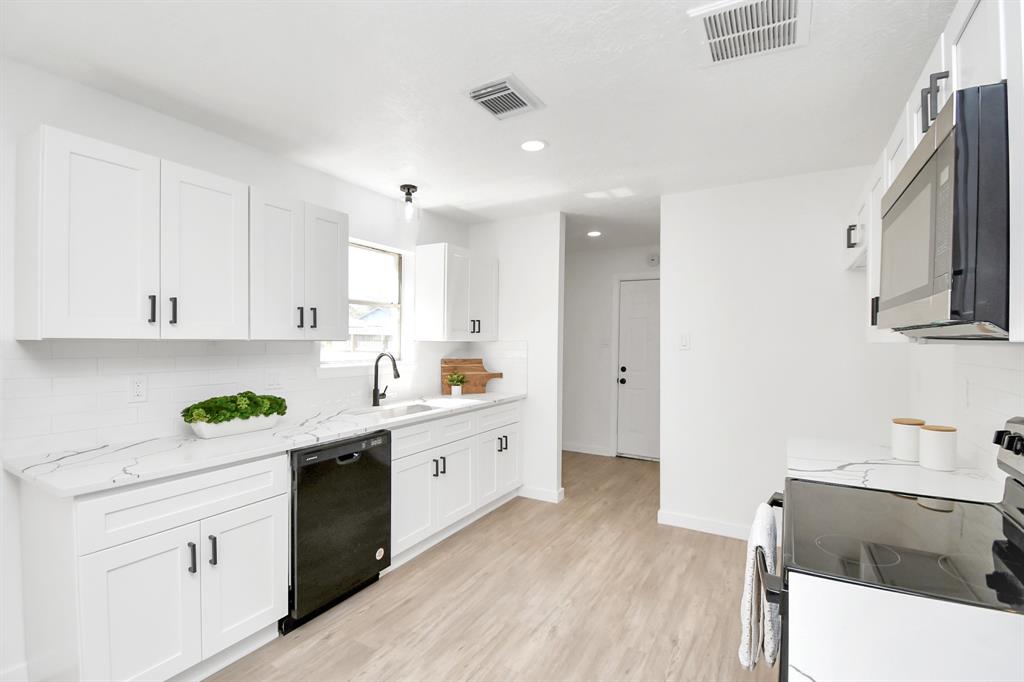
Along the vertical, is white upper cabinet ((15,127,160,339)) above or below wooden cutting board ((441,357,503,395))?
above

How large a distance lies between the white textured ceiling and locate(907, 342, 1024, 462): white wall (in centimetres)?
113

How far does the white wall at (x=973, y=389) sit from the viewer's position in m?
1.66

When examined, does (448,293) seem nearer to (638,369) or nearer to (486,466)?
(486,466)

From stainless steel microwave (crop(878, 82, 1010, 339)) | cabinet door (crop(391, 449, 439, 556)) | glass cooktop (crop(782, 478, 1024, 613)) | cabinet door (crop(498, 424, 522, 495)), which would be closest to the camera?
stainless steel microwave (crop(878, 82, 1010, 339))

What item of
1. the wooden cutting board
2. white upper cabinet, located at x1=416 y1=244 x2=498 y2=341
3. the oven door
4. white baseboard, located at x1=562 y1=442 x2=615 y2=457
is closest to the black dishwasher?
white upper cabinet, located at x1=416 y1=244 x2=498 y2=341

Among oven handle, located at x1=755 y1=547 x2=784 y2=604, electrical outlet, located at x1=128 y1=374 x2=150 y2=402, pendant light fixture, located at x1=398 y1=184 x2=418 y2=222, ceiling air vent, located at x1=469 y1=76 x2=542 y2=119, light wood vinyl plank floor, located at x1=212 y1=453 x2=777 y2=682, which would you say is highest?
ceiling air vent, located at x1=469 y1=76 x2=542 y2=119

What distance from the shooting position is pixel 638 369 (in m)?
5.93

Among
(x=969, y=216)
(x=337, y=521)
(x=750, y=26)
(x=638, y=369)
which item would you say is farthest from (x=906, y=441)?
(x=638, y=369)

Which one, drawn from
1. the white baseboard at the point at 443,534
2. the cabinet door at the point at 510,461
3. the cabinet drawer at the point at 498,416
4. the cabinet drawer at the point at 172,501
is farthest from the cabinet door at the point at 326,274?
the cabinet door at the point at 510,461

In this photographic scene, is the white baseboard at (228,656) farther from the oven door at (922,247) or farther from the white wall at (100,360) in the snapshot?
the oven door at (922,247)

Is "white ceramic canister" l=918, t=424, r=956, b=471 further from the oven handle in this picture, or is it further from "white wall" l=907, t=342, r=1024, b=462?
the oven handle

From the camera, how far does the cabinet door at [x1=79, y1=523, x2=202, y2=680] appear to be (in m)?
1.71

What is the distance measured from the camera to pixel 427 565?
3.09 meters

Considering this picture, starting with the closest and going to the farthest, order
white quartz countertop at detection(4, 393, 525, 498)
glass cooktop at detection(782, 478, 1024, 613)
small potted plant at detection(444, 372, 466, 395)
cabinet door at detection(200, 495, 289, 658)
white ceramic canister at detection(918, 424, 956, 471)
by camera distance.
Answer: glass cooktop at detection(782, 478, 1024, 613)
white quartz countertop at detection(4, 393, 525, 498)
white ceramic canister at detection(918, 424, 956, 471)
cabinet door at detection(200, 495, 289, 658)
small potted plant at detection(444, 372, 466, 395)
